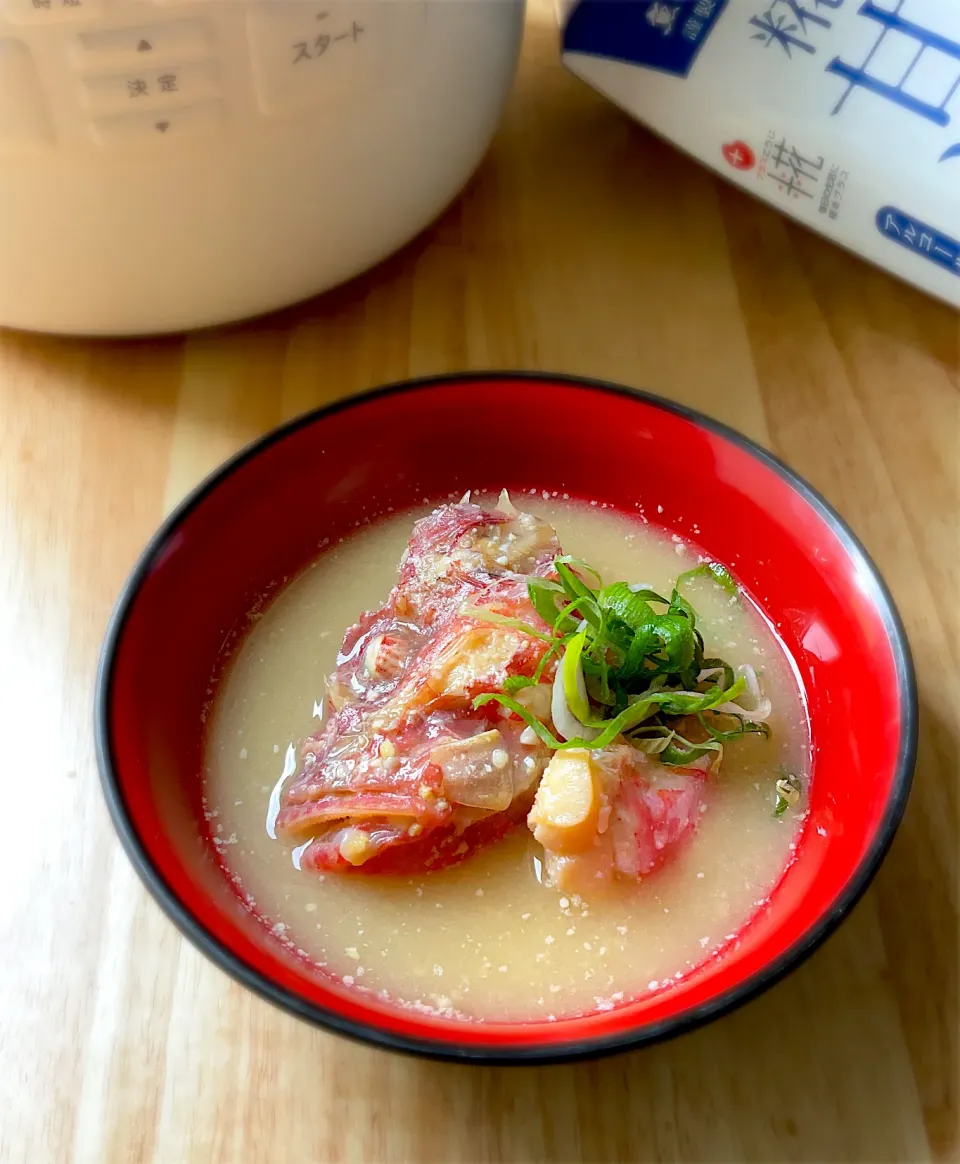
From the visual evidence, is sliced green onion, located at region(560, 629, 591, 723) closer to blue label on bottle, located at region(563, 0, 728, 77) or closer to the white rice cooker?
the white rice cooker

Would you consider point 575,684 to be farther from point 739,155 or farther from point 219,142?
point 739,155

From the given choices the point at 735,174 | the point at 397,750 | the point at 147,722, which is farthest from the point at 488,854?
the point at 735,174

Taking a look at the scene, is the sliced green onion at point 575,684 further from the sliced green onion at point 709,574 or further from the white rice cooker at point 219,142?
the white rice cooker at point 219,142

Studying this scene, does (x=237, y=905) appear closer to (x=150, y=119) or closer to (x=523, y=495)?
(x=523, y=495)

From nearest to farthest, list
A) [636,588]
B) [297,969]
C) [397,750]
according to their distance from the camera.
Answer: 1. [297,969]
2. [397,750]
3. [636,588]

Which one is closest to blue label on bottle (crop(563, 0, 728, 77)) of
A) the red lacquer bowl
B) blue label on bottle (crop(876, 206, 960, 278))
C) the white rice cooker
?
the white rice cooker

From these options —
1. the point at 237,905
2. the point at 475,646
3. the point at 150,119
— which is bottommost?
the point at 237,905
